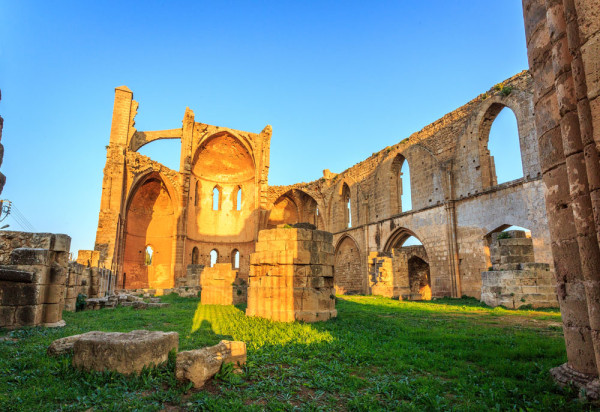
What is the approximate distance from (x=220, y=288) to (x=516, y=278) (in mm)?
9471

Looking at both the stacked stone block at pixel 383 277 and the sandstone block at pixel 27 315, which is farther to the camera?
the stacked stone block at pixel 383 277

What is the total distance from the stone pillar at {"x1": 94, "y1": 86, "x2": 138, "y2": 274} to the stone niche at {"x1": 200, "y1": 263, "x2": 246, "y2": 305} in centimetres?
Answer: 1019

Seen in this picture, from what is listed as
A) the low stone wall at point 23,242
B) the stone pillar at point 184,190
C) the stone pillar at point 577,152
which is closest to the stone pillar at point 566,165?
the stone pillar at point 577,152

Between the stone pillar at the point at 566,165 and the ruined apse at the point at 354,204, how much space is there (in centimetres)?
1070

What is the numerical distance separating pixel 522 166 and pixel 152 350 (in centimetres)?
1423

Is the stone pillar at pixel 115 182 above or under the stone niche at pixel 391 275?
above

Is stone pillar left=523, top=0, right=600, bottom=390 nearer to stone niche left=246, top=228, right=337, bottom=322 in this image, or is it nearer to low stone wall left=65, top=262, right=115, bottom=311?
stone niche left=246, top=228, right=337, bottom=322

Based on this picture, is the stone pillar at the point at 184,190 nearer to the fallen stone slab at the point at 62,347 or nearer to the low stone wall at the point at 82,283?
the low stone wall at the point at 82,283

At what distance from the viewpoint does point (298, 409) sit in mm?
2582

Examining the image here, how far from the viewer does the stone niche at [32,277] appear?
5.68m

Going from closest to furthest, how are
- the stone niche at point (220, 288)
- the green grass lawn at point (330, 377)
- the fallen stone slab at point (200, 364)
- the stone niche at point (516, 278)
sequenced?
the green grass lawn at point (330, 377) < the fallen stone slab at point (200, 364) < the stone niche at point (516, 278) < the stone niche at point (220, 288)

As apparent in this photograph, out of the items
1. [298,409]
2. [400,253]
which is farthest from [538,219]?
[298,409]

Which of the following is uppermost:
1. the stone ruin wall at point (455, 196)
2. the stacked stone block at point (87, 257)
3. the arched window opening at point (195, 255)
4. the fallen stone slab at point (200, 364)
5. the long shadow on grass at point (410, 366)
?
the stone ruin wall at point (455, 196)

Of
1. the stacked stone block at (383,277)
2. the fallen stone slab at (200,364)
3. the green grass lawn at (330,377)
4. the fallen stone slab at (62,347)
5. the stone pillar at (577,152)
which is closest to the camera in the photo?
the stone pillar at (577,152)
